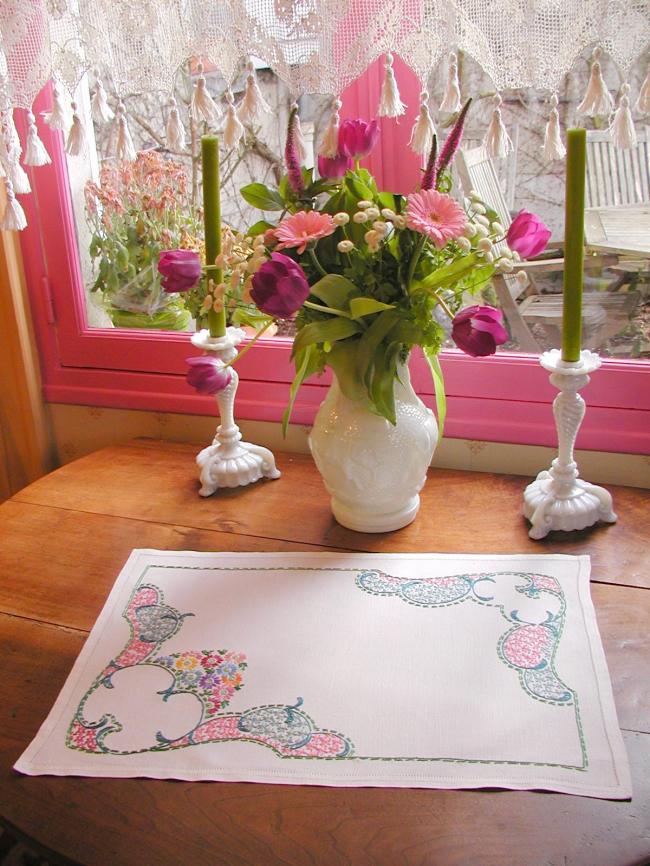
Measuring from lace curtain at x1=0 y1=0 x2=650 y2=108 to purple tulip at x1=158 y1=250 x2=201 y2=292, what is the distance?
9.1 inches

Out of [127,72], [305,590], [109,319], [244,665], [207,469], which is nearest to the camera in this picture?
[244,665]

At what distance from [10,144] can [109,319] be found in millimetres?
416

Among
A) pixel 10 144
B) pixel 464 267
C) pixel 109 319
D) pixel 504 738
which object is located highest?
pixel 10 144

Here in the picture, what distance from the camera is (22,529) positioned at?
1.21m

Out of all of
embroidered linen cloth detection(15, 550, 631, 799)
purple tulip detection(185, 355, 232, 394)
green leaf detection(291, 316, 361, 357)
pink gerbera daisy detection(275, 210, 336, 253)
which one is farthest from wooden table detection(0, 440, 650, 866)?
pink gerbera daisy detection(275, 210, 336, 253)

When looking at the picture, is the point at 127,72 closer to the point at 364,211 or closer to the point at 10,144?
the point at 10,144

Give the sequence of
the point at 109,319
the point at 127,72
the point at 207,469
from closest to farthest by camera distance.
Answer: the point at 127,72 → the point at 207,469 → the point at 109,319

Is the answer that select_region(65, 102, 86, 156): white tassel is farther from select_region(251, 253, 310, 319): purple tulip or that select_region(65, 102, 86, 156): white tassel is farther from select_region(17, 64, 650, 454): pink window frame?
select_region(251, 253, 310, 319): purple tulip

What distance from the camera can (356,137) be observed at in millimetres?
1019

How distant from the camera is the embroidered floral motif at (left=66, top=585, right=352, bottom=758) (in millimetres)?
804

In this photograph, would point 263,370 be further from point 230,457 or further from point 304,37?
point 304,37

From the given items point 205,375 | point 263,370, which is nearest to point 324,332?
point 205,375

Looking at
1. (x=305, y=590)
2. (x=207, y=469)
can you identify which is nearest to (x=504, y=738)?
(x=305, y=590)

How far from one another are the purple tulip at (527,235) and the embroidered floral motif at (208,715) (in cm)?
55
